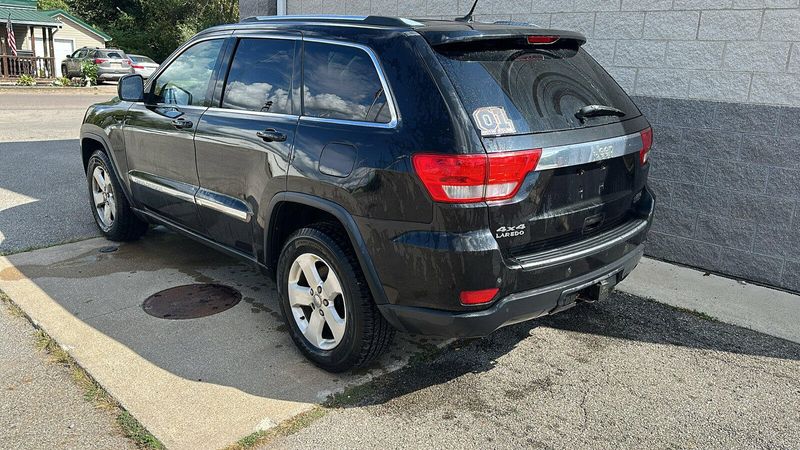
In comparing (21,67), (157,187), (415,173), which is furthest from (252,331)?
(21,67)

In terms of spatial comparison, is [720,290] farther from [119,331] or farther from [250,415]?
[119,331]

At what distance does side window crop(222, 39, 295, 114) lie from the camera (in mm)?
3812

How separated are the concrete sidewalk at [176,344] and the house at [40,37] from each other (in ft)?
103

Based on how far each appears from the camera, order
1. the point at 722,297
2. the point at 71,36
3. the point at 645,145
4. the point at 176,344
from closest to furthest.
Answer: the point at 645,145, the point at 176,344, the point at 722,297, the point at 71,36

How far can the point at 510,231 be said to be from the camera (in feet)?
9.82

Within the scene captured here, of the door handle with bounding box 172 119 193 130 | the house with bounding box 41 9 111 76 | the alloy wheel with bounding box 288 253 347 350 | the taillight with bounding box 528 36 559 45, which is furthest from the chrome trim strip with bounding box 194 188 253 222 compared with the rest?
the house with bounding box 41 9 111 76

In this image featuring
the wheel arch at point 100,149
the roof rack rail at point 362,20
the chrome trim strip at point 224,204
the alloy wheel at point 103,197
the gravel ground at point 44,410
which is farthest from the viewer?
the alloy wheel at point 103,197

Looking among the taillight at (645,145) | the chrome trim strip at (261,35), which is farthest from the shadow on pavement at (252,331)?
the chrome trim strip at (261,35)

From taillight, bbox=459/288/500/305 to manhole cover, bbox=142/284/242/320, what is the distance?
6.89ft

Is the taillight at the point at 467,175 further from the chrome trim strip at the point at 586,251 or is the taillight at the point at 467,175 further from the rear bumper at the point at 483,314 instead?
the rear bumper at the point at 483,314

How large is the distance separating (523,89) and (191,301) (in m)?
2.72

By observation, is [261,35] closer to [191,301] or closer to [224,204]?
[224,204]

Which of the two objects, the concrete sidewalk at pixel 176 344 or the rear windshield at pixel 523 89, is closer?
the rear windshield at pixel 523 89

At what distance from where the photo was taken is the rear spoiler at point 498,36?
123 inches
